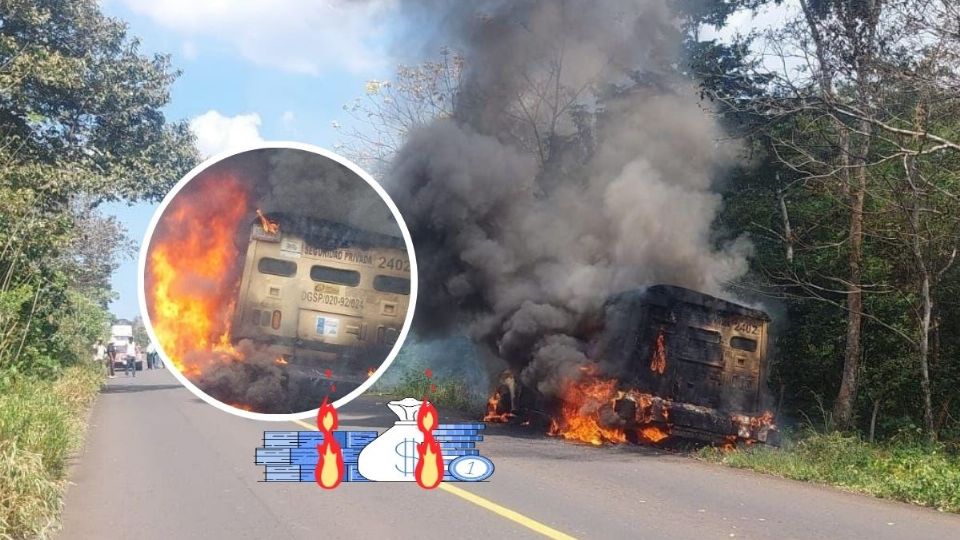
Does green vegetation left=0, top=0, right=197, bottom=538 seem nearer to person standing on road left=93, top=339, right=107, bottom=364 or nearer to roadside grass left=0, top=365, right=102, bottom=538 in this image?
roadside grass left=0, top=365, right=102, bottom=538

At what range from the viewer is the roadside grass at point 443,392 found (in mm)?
18188

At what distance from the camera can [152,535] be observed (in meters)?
6.28

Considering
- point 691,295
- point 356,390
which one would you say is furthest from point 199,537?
point 691,295

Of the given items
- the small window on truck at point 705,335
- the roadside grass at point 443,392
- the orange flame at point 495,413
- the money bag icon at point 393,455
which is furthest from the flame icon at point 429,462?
the roadside grass at point 443,392

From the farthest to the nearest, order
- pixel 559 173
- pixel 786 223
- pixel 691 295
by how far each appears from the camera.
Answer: pixel 559 173
pixel 786 223
pixel 691 295

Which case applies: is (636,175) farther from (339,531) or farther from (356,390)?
(356,390)

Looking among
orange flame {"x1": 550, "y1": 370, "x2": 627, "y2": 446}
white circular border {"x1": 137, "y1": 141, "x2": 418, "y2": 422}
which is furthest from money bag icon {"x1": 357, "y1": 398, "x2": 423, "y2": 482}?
orange flame {"x1": 550, "y1": 370, "x2": 627, "y2": 446}

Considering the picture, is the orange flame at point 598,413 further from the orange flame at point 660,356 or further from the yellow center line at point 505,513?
the yellow center line at point 505,513

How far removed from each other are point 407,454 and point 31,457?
2.48m

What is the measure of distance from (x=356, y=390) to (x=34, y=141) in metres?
13.1

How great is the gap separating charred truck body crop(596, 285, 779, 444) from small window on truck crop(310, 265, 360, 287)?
10803 millimetres

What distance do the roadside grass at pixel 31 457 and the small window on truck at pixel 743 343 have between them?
8386mm

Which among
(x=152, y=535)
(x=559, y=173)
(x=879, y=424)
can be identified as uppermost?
(x=559, y=173)

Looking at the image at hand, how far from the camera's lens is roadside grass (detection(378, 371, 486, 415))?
18.2 m
